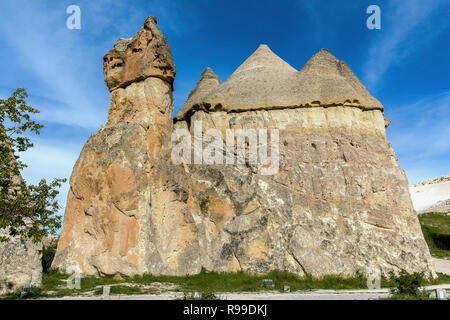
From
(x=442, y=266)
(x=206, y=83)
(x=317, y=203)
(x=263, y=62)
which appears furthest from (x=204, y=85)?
(x=442, y=266)

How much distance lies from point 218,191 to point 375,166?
8222 mm

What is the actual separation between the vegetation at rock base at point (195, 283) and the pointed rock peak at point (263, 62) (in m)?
14.3

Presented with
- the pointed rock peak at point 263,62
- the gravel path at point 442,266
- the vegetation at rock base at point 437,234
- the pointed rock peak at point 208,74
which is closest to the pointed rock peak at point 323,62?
the pointed rock peak at point 263,62

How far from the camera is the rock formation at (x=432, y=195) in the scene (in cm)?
5013

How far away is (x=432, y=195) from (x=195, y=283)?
58952mm

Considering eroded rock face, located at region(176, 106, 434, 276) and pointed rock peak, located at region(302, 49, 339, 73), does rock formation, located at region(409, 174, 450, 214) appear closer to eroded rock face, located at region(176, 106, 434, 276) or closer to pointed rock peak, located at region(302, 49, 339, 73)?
pointed rock peak, located at region(302, 49, 339, 73)

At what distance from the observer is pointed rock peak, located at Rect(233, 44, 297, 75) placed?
24234mm

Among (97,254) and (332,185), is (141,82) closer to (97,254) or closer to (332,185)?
(97,254)

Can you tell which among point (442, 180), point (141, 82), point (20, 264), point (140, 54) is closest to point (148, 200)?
point (20, 264)

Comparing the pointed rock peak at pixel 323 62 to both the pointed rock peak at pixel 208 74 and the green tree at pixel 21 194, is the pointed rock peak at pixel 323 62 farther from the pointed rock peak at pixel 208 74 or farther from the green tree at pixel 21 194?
the green tree at pixel 21 194

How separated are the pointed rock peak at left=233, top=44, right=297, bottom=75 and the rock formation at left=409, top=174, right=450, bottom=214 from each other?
1409 inches

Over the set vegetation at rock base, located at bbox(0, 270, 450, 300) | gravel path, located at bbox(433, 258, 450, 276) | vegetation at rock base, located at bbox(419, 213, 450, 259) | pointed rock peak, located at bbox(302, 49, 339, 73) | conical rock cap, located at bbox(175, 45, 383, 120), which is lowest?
vegetation at rock base, located at bbox(0, 270, 450, 300)

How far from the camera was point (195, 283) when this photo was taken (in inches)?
527

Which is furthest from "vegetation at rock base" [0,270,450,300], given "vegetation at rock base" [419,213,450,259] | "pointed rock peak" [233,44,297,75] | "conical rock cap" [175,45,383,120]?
"vegetation at rock base" [419,213,450,259]
